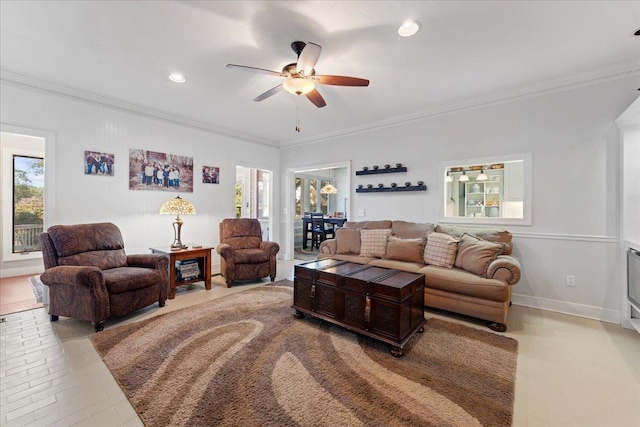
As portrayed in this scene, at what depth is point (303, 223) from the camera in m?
8.16

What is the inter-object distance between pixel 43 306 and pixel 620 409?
5.51m

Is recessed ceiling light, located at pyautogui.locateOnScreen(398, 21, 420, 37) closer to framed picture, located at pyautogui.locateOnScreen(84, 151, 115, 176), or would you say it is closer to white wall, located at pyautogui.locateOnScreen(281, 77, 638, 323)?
white wall, located at pyautogui.locateOnScreen(281, 77, 638, 323)

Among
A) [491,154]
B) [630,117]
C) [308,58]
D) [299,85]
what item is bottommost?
[491,154]

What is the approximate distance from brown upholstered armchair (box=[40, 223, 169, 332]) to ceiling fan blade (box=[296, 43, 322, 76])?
109 inches

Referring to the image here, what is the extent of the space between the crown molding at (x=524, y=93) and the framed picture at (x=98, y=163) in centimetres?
399

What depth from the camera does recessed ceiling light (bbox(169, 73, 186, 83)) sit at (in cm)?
318

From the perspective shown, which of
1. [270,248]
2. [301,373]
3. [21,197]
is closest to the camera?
[301,373]

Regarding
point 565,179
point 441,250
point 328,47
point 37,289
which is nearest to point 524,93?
point 565,179

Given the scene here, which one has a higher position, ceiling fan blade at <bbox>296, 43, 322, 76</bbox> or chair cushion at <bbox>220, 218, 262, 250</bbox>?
ceiling fan blade at <bbox>296, 43, 322, 76</bbox>

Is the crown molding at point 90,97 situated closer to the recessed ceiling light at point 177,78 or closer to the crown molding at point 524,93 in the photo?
the recessed ceiling light at point 177,78

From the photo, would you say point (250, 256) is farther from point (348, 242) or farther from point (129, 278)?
point (129, 278)

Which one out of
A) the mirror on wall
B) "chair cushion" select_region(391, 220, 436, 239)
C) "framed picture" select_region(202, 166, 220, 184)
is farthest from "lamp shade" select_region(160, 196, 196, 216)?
the mirror on wall

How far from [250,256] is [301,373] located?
2542 millimetres

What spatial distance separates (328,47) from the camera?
259cm
